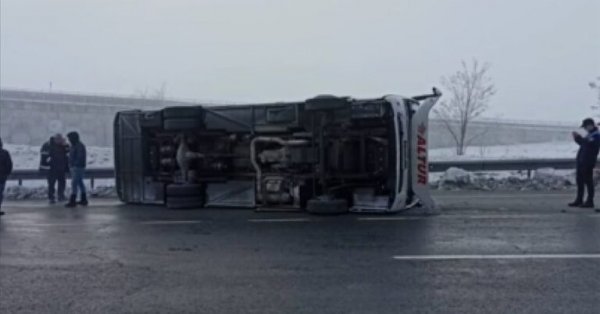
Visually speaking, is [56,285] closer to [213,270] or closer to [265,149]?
[213,270]

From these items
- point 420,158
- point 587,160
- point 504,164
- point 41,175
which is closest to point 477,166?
point 504,164

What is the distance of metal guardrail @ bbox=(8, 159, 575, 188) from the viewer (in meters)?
18.4

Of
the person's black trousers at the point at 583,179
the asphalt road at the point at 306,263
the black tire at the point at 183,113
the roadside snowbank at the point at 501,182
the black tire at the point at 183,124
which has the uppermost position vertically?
the black tire at the point at 183,113

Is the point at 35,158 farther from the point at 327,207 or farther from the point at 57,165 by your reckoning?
the point at 327,207

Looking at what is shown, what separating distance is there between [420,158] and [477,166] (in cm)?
777

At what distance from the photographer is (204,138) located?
522 inches

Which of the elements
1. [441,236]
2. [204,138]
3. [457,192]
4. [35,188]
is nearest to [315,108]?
[204,138]

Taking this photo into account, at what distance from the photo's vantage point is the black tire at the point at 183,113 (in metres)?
12.9

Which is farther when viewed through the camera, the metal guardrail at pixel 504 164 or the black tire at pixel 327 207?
the metal guardrail at pixel 504 164

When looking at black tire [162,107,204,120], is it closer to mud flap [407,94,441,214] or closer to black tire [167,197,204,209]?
black tire [167,197,204,209]

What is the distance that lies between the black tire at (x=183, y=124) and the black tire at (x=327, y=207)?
287 centimetres

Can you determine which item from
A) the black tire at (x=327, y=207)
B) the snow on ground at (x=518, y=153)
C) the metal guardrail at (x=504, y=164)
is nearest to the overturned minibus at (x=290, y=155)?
the black tire at (x=327, y=207)

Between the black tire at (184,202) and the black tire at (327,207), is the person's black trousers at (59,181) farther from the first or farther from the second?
the black tire at (327,207)

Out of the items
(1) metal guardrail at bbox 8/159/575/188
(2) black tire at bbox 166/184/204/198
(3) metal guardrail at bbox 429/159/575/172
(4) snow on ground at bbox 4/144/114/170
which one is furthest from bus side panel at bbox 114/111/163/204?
(4) snow on ground at bbox 4/144/114/170
